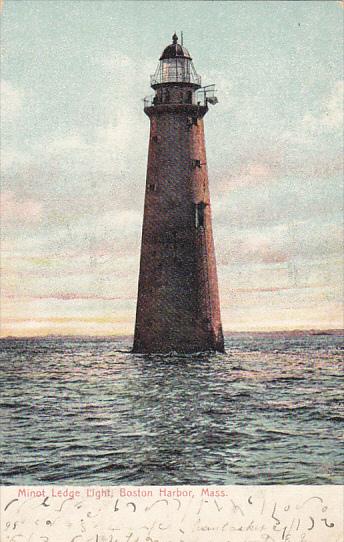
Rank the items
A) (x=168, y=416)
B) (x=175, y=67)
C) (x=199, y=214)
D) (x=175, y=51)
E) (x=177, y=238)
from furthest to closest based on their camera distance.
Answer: (x=199, y=214) → (x=177, y=238) → (x=175, y=67) → (x=175, y=51) → (x=168, y=416)

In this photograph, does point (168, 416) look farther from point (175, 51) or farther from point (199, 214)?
point (199, 214)

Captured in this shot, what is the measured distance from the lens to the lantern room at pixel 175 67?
7465 mm

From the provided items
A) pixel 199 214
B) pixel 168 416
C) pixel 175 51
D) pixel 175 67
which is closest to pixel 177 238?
pixel 199 214

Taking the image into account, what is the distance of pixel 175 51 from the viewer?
308 inches

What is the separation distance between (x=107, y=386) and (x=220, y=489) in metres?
2.54

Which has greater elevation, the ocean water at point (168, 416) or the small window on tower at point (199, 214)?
the small window on tower at point (199, 214)

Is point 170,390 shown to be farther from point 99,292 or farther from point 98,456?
point 98,456

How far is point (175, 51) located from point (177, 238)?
425cm

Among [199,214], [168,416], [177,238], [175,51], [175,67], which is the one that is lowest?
[168,416]

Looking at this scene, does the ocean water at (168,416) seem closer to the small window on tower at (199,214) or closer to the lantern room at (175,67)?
the small window on tower at (199,214)

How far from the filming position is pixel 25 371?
27.2 ft

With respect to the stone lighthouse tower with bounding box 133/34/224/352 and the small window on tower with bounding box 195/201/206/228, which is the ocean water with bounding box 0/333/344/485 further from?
the small window on tower with bounding box 195/201/206/228

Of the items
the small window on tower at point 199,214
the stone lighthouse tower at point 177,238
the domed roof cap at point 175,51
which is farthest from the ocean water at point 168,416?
the domed roof cap at point 175,51

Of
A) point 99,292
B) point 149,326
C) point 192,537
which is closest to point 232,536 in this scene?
point 192,537
